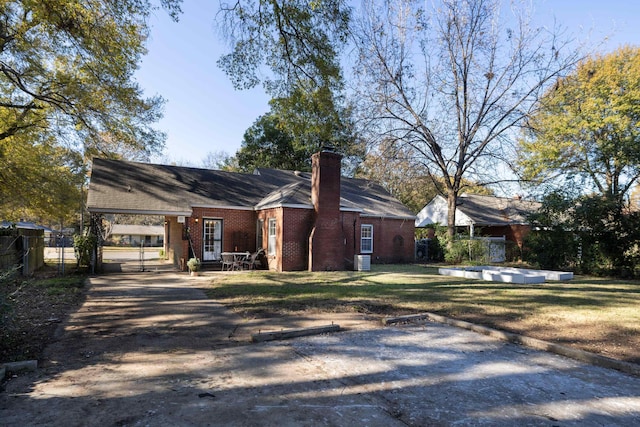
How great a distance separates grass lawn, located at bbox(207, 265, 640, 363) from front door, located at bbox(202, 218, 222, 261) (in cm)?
504

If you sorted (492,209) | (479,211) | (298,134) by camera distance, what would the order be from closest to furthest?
1. (298,134)
2. (479,211)
3. (492,209)

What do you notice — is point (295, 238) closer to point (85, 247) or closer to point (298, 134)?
point (298, 134)

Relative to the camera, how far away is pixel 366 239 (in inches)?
829

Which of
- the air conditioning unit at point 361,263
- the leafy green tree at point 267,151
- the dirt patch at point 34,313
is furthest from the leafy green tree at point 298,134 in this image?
the dirt patch at point 34,313

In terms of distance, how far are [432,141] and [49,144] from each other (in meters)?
20.3

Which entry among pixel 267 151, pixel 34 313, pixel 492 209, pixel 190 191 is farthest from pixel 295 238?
pixel 492 209

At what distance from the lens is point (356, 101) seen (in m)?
→ 20.8

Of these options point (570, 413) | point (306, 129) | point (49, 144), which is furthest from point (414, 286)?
point (49, 144)

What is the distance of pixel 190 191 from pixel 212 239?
264cm

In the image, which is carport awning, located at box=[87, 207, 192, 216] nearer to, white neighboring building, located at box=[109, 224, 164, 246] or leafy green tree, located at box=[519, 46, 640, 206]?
leafy green tree, located at box=[519, 46, 640, 206]

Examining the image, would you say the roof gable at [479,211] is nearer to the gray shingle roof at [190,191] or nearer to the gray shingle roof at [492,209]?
the gray shingle roof at [492,209]

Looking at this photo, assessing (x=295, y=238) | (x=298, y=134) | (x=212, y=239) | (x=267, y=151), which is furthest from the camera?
(x=267, y=151)

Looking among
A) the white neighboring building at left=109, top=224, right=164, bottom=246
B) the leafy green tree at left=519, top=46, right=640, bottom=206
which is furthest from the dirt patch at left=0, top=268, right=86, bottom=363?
the white neighboring building at left=109, top=224, right=164, bottom=246

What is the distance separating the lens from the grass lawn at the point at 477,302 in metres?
6.29
